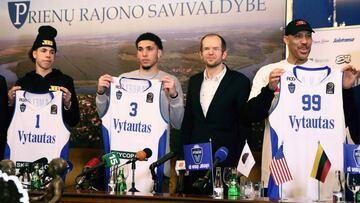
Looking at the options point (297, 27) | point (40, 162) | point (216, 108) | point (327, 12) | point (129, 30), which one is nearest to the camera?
point (297, 27)

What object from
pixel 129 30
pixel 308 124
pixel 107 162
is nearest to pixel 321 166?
pixel 308 124

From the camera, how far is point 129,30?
6.23m

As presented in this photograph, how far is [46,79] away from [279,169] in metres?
2.19

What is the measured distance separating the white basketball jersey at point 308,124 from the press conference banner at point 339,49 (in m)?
0.55

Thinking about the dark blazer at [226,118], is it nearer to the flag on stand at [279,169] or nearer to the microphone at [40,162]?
the flag on stand at [279,169]

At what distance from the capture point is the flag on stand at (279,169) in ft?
14.6

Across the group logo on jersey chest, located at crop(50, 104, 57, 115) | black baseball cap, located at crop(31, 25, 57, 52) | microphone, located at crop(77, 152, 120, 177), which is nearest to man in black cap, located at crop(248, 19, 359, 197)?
microphone, located at crop(77, 152, 120, 177)

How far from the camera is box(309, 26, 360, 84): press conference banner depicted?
5168 millimetres

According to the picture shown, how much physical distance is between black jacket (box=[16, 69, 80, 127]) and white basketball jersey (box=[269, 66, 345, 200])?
5.45 ft

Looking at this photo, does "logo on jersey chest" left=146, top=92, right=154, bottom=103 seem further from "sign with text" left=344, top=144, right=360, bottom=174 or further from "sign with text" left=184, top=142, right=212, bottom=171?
"sign with text" left=344, top=144, right=360, bottom=174

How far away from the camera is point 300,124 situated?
4.68 metres

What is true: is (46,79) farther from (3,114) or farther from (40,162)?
(40,162)

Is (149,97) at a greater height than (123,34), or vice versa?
(123,34)

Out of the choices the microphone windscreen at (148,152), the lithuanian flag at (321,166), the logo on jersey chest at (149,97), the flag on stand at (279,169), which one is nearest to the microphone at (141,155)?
the microphone windscreen at (148,152)
